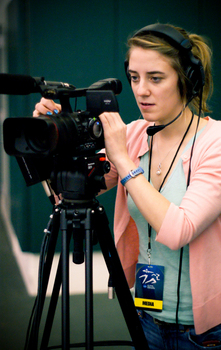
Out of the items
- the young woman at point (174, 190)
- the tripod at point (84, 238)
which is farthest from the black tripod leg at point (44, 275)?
the young woman at point (174, 190)

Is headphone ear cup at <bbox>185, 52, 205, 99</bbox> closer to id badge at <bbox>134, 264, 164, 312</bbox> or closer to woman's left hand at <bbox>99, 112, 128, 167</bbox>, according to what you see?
woman's left hand at <bbox>99, 112, 128, 167</bbox>

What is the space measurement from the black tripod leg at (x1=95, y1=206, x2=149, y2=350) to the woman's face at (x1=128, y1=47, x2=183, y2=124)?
360 mm

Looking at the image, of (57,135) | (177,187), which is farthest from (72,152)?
(177,187)

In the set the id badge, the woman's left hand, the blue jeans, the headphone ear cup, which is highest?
the headphone ear cup

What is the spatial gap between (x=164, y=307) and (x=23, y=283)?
5.65 ft

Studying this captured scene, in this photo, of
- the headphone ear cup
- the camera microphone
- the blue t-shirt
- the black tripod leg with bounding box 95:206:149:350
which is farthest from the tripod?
the headphone ear cup

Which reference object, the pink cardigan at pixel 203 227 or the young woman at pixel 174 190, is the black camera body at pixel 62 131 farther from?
the pink cardigan at pixel 203 227

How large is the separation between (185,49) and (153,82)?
0.41ft

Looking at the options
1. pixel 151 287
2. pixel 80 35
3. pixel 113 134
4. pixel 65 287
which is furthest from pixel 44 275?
pixel 80 35

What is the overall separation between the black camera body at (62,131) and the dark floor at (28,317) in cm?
135

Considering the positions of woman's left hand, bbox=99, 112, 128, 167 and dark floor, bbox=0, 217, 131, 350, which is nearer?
woman's left hand, bbox=99, 112, 128, 167

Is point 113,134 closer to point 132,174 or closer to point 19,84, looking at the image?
point 132,174

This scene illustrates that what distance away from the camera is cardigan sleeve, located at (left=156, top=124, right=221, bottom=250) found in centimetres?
95

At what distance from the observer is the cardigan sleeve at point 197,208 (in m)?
0.95
